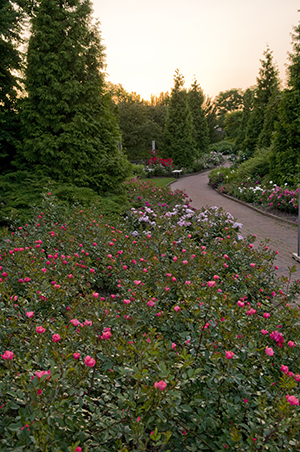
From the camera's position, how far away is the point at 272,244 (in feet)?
23.5

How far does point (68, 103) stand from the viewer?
8305mm

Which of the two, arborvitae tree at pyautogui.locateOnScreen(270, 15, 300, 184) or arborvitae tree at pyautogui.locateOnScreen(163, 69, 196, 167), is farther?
arborvitae tree at pyautogui.locateOnScreen(163, 69, 196, 167)

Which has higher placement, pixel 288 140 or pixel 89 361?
pixel 288 140

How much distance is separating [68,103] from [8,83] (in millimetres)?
2150

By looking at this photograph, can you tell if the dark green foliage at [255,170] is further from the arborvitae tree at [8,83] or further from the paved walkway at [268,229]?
the arborvitae tree at [8,83]

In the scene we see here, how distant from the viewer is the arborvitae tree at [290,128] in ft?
36.5

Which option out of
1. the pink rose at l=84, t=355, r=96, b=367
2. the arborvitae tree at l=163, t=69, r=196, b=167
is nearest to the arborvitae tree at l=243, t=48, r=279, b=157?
the arborvitae tree at l=163, t=69, r=196, b=167

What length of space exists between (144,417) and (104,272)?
254cm

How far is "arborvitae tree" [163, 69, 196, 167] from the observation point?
24.7 metres

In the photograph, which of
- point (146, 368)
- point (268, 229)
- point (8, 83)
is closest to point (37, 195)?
point (8, 83)

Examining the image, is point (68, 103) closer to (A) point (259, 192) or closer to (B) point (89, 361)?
(A) point (259, 192)

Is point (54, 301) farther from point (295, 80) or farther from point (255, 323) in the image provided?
point (295, 80)

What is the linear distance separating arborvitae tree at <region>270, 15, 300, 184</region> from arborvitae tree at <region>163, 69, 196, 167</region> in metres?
13.3

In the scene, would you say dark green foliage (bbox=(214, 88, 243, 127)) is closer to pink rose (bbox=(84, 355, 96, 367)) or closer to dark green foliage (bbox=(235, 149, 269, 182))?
dark green foliage (bbox=(235, 149, 269, 182))
